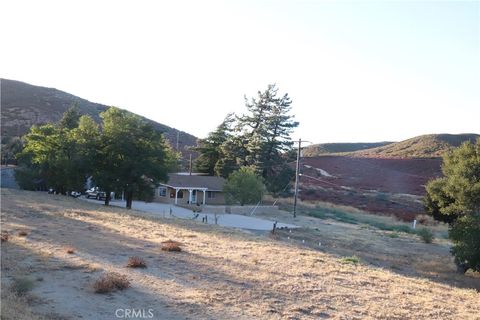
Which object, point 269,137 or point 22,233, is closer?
point 22,233

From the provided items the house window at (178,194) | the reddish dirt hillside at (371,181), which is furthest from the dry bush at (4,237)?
the reddish dirt hillside at (371,181)

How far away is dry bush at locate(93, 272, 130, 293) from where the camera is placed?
34.8ft

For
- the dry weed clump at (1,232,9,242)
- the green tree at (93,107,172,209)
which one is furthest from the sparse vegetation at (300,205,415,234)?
the dry weed clump at (1,232,9,242)

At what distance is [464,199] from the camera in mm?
25500

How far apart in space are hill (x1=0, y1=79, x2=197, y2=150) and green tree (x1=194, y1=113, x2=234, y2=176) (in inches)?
623

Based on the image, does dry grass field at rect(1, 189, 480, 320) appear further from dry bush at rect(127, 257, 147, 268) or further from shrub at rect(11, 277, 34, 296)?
dry bush at rect(127, 257, 147, 268)

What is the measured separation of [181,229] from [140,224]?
2079mm

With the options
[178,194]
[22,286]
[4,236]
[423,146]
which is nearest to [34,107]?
[178,194]

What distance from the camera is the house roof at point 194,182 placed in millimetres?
52125

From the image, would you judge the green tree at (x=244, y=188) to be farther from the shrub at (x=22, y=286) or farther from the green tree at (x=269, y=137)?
the shrub at (x=22, y=286)

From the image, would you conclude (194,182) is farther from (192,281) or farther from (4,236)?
(192,281)

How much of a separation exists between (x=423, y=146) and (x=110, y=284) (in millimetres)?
107762

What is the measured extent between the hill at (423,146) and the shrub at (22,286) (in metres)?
96.1

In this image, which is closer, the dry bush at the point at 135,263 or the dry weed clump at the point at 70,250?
the dry bush at the point at 135,263
